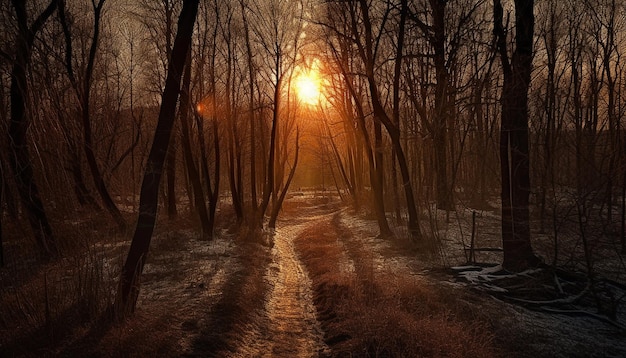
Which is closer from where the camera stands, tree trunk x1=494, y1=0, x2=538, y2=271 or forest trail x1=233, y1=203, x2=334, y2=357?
forest trail x1=233, y1=203, x2=334, y2=357

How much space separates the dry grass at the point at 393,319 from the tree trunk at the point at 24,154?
5.69m

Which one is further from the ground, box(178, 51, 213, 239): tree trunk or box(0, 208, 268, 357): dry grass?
box(178, 51, 213, 239): tree trunk

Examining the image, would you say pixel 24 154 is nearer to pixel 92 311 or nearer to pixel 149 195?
pixel 149 195

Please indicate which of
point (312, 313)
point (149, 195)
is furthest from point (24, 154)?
point (312, 313)

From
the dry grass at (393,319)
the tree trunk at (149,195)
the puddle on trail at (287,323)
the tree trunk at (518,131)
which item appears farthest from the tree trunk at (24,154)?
the tree trunk at (518,131)

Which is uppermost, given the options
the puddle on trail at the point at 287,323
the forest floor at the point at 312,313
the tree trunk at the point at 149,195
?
the tree trunk at the point at 149,195

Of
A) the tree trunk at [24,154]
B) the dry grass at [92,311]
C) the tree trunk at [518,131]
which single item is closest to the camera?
the dry grass at [92,311]

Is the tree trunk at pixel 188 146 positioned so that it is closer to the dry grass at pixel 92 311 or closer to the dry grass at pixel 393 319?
the dry grass at pixel 92 311

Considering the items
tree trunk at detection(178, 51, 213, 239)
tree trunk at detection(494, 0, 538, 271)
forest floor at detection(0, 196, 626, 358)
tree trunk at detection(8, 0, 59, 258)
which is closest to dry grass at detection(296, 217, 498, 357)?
forest floor at detection(0, 196, 626, 358)

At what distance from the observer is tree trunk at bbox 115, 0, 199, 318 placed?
6791 millimetres

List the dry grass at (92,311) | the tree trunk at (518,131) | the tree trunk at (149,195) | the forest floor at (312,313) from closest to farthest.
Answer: the dry grass at (92,311), the forest floor at (312,313), the tree trunk at (149,195), the tree trunk at (518,131)

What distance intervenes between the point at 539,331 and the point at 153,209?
7297 mm

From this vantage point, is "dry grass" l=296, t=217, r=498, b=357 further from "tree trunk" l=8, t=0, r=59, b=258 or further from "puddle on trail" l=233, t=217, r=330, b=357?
"tree trunk" l=8, t=0, r=59, b=258

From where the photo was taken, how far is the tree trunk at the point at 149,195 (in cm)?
679
